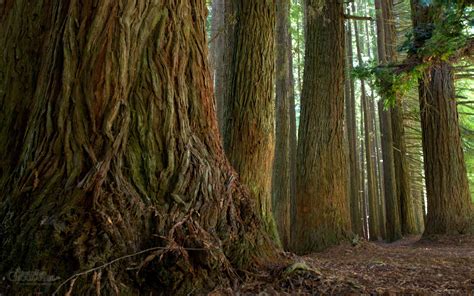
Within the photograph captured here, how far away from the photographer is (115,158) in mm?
2566

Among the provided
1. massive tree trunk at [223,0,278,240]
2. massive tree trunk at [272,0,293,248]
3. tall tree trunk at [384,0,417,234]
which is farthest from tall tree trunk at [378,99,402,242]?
massive tree trunk at [223,0,278,240]

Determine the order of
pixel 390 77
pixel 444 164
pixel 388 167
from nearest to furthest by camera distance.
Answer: pixel 390 77 → pixel 444 164 → pixel 388 167

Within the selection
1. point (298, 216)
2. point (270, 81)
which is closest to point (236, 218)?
point (270, 81)

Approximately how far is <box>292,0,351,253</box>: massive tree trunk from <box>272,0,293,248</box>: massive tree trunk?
1.63 m

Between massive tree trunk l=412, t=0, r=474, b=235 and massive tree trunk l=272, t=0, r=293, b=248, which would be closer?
massive tree trunk l=412, t=0, r=474, b=235

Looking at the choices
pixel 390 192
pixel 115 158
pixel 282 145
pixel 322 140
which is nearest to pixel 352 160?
pixel 390 192

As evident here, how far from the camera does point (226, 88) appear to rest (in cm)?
564

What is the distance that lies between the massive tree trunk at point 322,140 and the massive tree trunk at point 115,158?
169 inches

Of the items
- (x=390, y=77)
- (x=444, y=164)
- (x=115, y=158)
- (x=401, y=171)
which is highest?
(x=390, y=77)

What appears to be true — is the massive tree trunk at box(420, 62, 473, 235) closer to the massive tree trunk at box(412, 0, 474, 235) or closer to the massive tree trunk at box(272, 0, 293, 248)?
the massive tree trunk at box(412, 0, 474, 235)

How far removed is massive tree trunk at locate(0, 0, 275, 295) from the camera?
234 centimetres

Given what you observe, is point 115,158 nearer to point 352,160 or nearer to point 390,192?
point 390,192

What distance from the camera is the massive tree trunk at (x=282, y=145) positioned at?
928 cm

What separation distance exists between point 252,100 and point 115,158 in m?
3.04
